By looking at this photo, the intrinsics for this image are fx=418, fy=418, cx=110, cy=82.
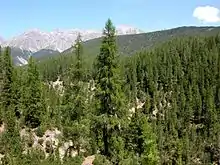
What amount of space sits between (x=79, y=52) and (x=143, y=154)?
35.5 feet

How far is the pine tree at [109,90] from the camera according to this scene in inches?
1160

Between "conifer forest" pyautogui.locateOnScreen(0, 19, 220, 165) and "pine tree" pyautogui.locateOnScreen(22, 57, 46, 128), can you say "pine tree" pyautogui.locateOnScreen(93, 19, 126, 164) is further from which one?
"pine tree" pyautogui.locateOnScreen(22, 57, 46, 128)

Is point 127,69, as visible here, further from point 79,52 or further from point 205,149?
point 79,52

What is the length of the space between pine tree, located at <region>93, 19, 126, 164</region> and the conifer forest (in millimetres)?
71

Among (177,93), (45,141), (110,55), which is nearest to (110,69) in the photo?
(110,55)

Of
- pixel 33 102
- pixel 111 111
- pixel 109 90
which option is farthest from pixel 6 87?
pixel 109 90

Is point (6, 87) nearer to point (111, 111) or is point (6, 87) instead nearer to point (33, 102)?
point (33, 102)

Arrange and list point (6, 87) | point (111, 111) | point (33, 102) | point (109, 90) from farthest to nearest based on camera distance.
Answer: point (6, 87) < point (33, 102) < point (111, 111) < point (109, 90)

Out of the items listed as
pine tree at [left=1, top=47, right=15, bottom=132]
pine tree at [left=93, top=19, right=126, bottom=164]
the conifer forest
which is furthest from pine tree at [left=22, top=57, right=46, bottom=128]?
pine tree at [left=93, top=19, right=126, bottom=164]

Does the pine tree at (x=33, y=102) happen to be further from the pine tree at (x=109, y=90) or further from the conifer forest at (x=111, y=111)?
the pine tree at (x=109, y=90)

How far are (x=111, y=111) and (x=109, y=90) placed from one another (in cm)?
153

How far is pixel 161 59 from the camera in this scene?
198250 mm

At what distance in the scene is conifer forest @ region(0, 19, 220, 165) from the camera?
1185 inches

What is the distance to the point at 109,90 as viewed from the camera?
29.5m
